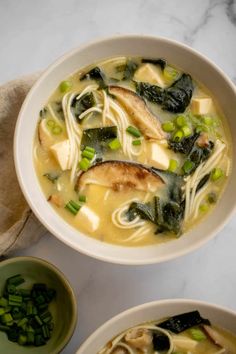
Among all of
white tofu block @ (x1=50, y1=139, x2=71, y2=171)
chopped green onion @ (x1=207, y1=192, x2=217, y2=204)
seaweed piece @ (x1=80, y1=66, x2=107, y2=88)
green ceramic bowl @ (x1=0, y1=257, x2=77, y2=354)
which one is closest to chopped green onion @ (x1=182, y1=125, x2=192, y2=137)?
chopped green onion @ (x1=207, y1=192, x2=217, y2=204)

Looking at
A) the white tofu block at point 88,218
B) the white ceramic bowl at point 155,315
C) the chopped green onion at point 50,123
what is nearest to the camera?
the white ceramic bowl at point 155,315

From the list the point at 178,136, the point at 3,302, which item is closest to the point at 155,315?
the point at 3,302

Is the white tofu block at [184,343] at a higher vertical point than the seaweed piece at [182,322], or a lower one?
lower

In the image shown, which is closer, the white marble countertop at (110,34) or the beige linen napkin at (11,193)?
the beige linen napkin at (11,193)

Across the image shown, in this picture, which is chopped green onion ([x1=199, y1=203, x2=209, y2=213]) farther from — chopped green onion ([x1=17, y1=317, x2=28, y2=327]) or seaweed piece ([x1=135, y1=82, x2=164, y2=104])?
chopped green onion ([x1=17, y1=317, x2=28, y2=327])

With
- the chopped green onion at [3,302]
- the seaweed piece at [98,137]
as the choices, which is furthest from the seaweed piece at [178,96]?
the chopped green onion at [3,302]

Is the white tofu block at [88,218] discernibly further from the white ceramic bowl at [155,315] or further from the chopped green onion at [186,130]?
the chopped green onion at [186,130]
